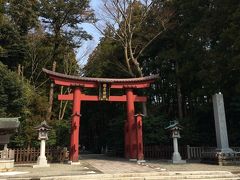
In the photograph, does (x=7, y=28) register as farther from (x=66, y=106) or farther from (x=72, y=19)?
(x=66, y=106)

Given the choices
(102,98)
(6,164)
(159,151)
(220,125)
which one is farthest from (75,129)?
(220,125)

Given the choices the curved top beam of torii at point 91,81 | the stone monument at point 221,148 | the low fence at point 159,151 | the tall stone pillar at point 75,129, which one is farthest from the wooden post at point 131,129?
the stone monument at point 221,148

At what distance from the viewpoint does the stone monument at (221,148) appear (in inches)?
570

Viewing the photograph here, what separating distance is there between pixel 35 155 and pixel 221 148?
35.9 feet

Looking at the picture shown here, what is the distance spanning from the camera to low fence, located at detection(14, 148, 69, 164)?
18.0m

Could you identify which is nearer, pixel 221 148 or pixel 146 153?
pixel 221 148

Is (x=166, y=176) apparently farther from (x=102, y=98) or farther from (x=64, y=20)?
(x=64, y=20)

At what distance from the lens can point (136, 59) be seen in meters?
25.5

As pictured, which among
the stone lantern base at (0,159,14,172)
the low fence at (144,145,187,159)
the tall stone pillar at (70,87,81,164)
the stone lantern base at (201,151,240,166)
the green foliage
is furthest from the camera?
the green foliage

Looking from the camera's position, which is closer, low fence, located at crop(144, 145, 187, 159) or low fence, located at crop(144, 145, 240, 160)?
low fence, located at crop(144, 145, 240, 160)

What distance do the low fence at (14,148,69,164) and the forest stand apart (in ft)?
4.24

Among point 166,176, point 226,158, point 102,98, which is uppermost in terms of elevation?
point 102,98

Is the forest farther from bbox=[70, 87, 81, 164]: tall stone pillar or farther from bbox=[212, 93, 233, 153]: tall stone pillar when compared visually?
bbox=[70, 87, 81, 164]: tall stone pillar

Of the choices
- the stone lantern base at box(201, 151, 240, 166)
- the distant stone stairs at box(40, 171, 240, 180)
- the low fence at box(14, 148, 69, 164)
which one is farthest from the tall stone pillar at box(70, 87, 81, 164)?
the stone lantern base at box(201, 151, 240, 166)
